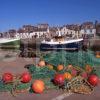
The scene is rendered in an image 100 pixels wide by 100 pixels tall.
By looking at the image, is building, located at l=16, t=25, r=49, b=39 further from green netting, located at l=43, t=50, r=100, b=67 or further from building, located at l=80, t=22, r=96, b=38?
green netting, located at l=43, t=50, r=100, b=67

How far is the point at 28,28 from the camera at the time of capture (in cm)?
12019

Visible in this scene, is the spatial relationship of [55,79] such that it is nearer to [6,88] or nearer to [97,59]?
[6,88]

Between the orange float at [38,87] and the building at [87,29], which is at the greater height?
the building at [87,29]

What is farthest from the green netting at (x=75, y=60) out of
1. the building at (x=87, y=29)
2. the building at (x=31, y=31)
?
the building at (x=31, y=31)

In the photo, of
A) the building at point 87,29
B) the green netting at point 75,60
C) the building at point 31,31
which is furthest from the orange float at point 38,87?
the building at point 31,31

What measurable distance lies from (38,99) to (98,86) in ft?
7.52

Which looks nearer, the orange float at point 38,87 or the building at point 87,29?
the orange float at point 38,87

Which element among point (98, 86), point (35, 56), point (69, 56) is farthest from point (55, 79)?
Result: point (35, 56)

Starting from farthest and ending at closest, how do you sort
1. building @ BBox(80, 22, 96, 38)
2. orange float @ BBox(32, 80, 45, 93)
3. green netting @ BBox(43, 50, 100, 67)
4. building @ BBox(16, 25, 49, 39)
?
building @ BBox(16, 25, 49, 39)
building @ BBox(80, 22, 96, 38)
green netting @ BBox(43, 50, 100, 67)
orange float @ BBox(32, 80, 45, 93)

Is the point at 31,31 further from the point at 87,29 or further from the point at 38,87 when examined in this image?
the point at 38,87

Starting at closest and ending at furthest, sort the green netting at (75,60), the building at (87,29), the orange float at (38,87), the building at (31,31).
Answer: the orange float at (38,87)
the green netting at (75,60)
the building at (87,29)
the building at (31,31)

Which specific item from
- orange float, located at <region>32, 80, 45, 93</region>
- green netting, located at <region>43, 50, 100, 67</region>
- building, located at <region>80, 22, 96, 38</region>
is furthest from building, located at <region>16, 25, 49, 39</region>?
orange float, located at <region>32, 80, 45, 93</region>

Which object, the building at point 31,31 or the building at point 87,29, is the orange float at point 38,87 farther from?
the building at point 31,31

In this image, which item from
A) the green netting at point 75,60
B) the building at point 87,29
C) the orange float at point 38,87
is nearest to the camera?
the orange float at point 38,87
